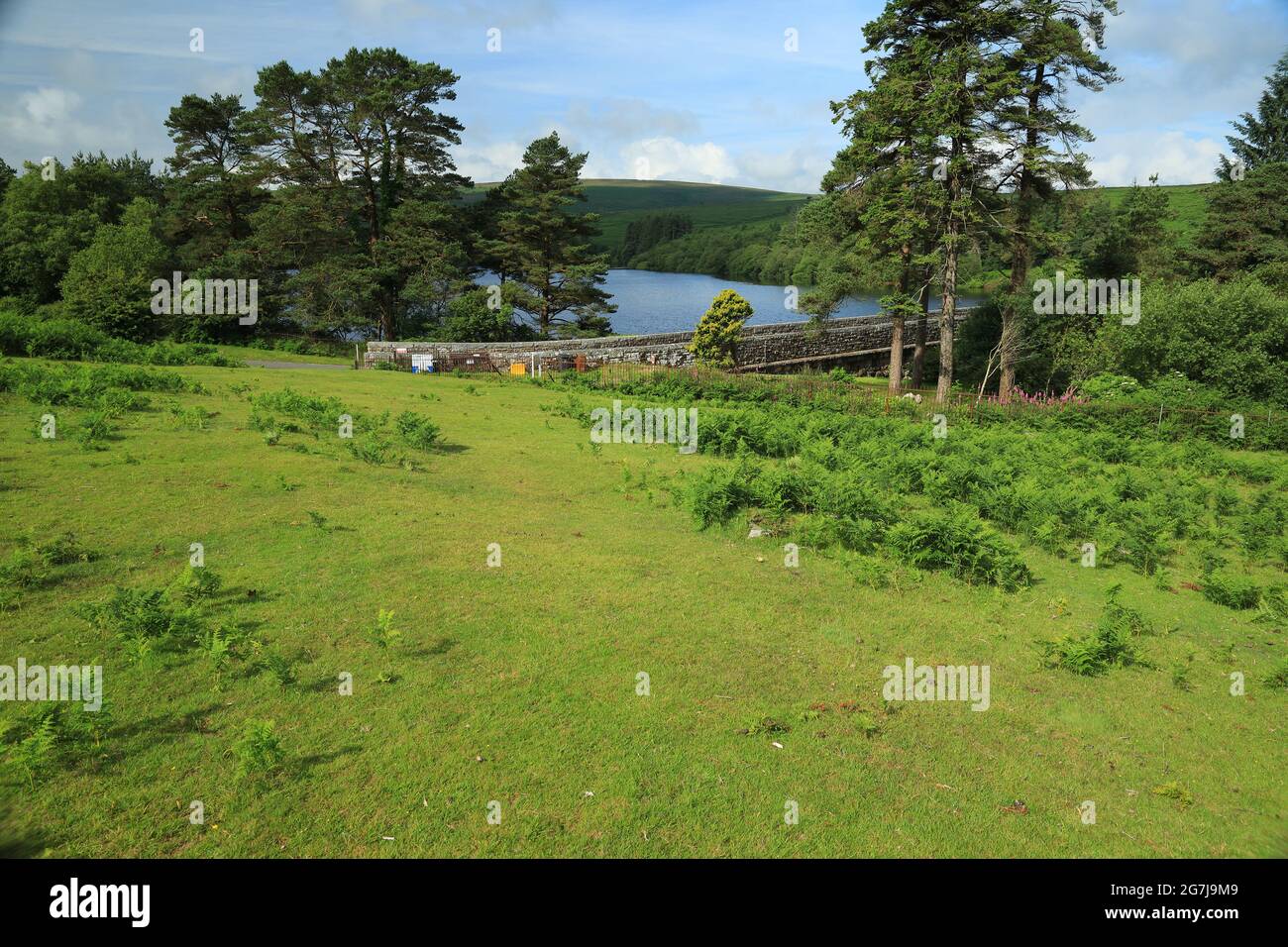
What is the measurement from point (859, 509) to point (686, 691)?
21.1 feet

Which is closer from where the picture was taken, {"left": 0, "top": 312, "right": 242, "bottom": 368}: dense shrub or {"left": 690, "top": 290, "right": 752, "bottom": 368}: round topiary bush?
{"left": 0, "top": 312, "right": 242, "bottom": 368}: dense shrub

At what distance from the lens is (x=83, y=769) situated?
5.85 meters

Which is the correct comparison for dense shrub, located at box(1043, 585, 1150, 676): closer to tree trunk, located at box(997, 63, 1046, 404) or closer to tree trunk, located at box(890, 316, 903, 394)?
tree trunk, located at box(997, 63, 1046, 404)

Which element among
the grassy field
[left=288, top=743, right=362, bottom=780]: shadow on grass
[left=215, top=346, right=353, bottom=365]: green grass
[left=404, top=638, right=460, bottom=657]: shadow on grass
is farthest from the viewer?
[left=215, top=346, right=353, bottom=365]: green grass

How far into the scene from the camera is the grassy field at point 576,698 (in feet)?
18.9

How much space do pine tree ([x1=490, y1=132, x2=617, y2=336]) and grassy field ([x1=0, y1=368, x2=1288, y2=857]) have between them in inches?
1204

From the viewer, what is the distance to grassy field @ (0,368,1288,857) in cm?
575

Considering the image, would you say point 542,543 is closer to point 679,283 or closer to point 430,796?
point 430,796

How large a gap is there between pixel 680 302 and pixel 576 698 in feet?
214

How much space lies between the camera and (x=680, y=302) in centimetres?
7000

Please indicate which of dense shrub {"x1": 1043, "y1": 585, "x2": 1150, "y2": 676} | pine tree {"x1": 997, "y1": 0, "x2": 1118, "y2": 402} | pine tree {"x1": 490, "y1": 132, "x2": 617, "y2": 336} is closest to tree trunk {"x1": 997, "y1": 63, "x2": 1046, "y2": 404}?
pine tree {"x1": 997, "y1": 0, "x2": 1118, "y2": 402}

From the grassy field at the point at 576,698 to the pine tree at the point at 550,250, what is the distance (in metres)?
30.6

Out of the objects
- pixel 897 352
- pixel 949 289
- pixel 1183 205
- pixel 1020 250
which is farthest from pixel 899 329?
pixel 1183 205

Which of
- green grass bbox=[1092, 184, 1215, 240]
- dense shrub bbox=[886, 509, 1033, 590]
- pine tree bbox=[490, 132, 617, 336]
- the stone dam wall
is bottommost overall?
dense shrub bbox=[886, 509, 1033, 590]
